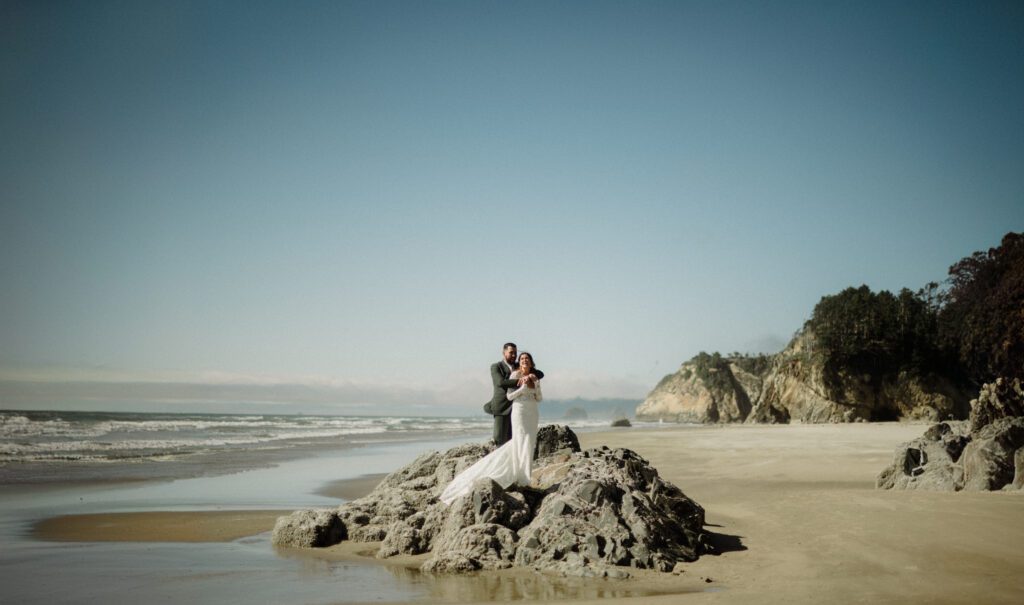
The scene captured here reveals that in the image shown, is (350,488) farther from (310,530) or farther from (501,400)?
(501,400)

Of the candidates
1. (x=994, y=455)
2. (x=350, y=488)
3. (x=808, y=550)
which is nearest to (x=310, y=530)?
(x=808, y=550)

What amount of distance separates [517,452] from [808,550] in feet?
12.6

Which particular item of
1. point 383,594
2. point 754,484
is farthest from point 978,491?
point 383,594

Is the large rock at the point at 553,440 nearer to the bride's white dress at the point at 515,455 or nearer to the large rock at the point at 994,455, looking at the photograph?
the bride's white dress at the point at 515,455

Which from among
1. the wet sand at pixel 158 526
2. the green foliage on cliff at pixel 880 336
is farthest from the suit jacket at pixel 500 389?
the green foliage on cliff at pixel 880 336

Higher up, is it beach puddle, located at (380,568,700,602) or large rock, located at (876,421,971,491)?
large rock, located at (876,421,971,491)

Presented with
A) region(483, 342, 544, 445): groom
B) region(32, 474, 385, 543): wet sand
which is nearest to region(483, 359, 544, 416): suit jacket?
region(483, 342, 544, 445): groom

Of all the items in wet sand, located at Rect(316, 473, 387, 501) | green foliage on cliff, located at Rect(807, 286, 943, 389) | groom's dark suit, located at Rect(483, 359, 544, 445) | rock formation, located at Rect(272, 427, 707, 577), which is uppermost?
green foliage on cliff, located at Rect(807, 286, 943, 389)

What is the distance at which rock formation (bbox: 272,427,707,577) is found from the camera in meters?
7.75

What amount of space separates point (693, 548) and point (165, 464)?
778 inches

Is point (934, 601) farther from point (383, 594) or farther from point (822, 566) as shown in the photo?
point (383, 594)

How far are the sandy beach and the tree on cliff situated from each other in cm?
1494

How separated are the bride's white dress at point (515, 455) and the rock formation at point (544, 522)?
24cm

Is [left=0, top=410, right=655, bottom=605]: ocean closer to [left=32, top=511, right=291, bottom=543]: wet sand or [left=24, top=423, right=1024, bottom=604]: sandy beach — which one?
[left=24, top=423, right=1024, bottom=604]: sandy beach
